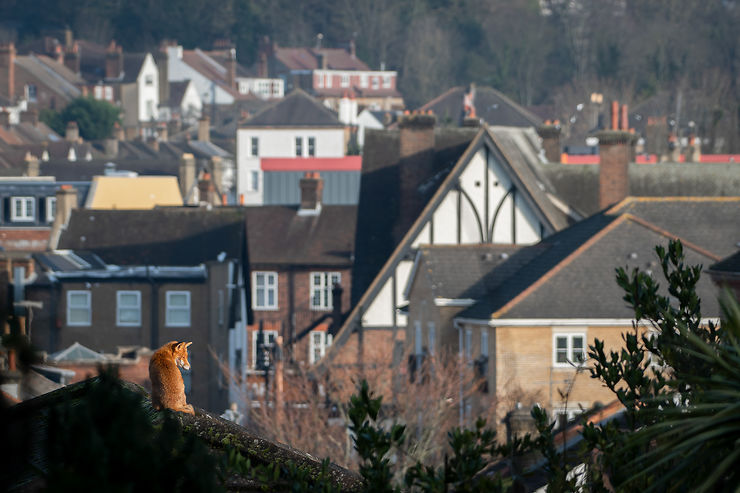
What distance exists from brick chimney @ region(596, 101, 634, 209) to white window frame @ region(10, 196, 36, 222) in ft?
84.7

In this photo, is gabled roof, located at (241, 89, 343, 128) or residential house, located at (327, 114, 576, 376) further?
gabled roof, located at (241, 89, 343, 128)

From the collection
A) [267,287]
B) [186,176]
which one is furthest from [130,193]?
[267,287]

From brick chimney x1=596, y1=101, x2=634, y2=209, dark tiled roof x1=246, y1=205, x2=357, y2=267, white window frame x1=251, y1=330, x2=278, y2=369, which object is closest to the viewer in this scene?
brick chimney x1=596, y1=101, x2=634, y2=209

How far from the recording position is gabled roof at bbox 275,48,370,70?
16312cm

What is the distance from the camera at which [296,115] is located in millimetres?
91062

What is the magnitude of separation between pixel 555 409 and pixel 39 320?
13791mm

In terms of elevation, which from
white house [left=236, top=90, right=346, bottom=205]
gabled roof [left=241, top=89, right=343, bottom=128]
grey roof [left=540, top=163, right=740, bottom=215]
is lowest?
grey roof [left=540, top=163, right=740, bottom=215]

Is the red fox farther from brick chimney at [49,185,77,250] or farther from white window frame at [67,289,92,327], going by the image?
brick chimney at [49,185,77,250]

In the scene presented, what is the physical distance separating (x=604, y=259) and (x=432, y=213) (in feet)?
27.0

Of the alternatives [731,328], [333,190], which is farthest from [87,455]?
[333,190]

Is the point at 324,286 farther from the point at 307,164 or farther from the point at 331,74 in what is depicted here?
the point at 331,74

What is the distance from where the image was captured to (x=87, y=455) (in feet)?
14.5

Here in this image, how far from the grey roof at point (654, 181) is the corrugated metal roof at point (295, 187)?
2861 cm

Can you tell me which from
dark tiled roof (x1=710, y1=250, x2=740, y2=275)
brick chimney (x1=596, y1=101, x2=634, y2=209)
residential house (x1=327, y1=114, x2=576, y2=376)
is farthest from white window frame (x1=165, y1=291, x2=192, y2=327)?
dark tiled roof (x1=710, y1=250, x2=740, y2=275)
